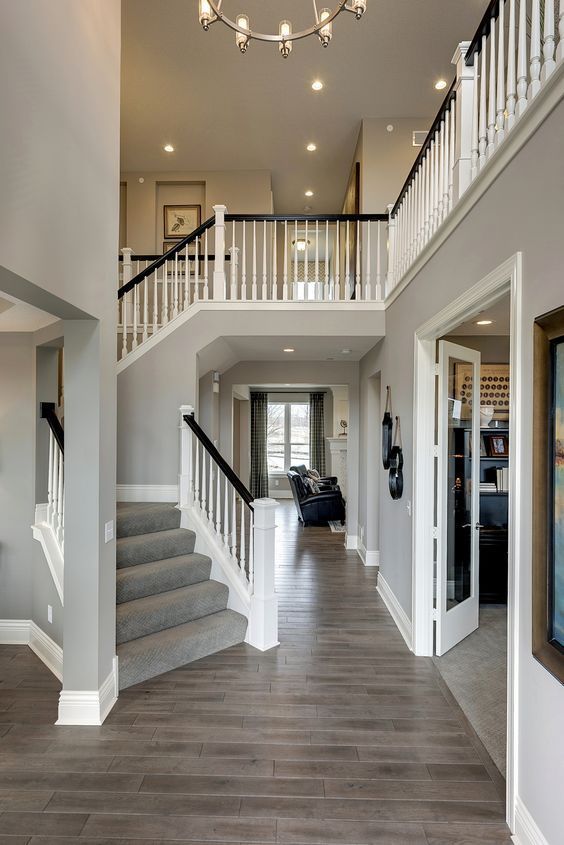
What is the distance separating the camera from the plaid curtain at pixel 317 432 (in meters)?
11.8

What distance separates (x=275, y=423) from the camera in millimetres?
12266

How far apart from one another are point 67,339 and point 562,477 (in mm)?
2580

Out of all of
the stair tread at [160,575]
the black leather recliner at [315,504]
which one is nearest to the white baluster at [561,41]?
the stair tread at [160,575]

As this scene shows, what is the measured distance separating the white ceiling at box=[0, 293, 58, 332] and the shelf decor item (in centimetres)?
299

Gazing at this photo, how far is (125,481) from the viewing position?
4.98 meters

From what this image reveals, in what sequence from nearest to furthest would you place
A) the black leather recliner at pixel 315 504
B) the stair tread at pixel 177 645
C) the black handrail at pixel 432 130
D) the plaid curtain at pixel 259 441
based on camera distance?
the black handrail at pixel 432 130 < the stair tread at pixel 177 645 < the black leather recliner at pixel 315 504 < the plaid curtain at pixel 259 441

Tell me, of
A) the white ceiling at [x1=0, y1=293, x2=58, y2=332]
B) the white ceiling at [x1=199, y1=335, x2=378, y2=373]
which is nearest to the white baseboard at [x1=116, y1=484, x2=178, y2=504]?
the white ceiling at [x1=199, y1=335, x2=378, y2=373]

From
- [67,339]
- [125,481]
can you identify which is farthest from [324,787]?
[125,481]

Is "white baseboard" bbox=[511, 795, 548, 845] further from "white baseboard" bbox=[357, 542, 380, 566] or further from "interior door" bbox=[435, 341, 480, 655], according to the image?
"white baseboard" bbox=[357, 542, 380, 566]

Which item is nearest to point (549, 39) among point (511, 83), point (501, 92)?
point (511, 83)

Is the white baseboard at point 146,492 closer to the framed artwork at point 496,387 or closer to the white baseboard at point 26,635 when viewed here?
the white baseboard at point 26,635

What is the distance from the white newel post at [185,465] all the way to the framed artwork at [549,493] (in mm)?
3250

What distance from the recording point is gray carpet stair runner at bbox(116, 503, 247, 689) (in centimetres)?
328

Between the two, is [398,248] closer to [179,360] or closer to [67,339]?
[179,360]
